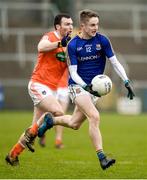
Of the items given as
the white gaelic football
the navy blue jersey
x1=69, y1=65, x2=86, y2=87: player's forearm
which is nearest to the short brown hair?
the navy blue jersey

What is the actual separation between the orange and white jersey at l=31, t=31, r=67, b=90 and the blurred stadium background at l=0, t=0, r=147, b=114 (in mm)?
16051

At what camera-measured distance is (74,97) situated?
11.6 metres

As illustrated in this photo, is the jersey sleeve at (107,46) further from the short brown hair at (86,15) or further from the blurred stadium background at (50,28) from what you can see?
the blurred stadium background at (50,28)

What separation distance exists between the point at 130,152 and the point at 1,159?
2874mm

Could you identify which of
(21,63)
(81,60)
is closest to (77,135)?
(81,60)

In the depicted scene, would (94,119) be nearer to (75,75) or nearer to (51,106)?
(75,75)

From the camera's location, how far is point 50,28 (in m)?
33.0

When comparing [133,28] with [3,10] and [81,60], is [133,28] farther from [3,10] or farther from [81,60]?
[81,60]

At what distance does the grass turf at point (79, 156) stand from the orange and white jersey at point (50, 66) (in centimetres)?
127

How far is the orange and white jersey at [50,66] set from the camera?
540 inches

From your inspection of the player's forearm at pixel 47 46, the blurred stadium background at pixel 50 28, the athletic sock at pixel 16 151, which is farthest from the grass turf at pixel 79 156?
the blurred stadium background at pixel 50 28

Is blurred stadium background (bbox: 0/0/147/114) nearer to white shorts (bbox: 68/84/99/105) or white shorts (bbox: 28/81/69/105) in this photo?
white shorts (bbox: 28/81/69/105)

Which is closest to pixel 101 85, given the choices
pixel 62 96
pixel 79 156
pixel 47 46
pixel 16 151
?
pixel 16 151

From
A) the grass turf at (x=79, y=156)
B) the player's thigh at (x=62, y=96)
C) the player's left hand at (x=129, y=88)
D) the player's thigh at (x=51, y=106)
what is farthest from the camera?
the player's thigh at (x=62, y=96)
